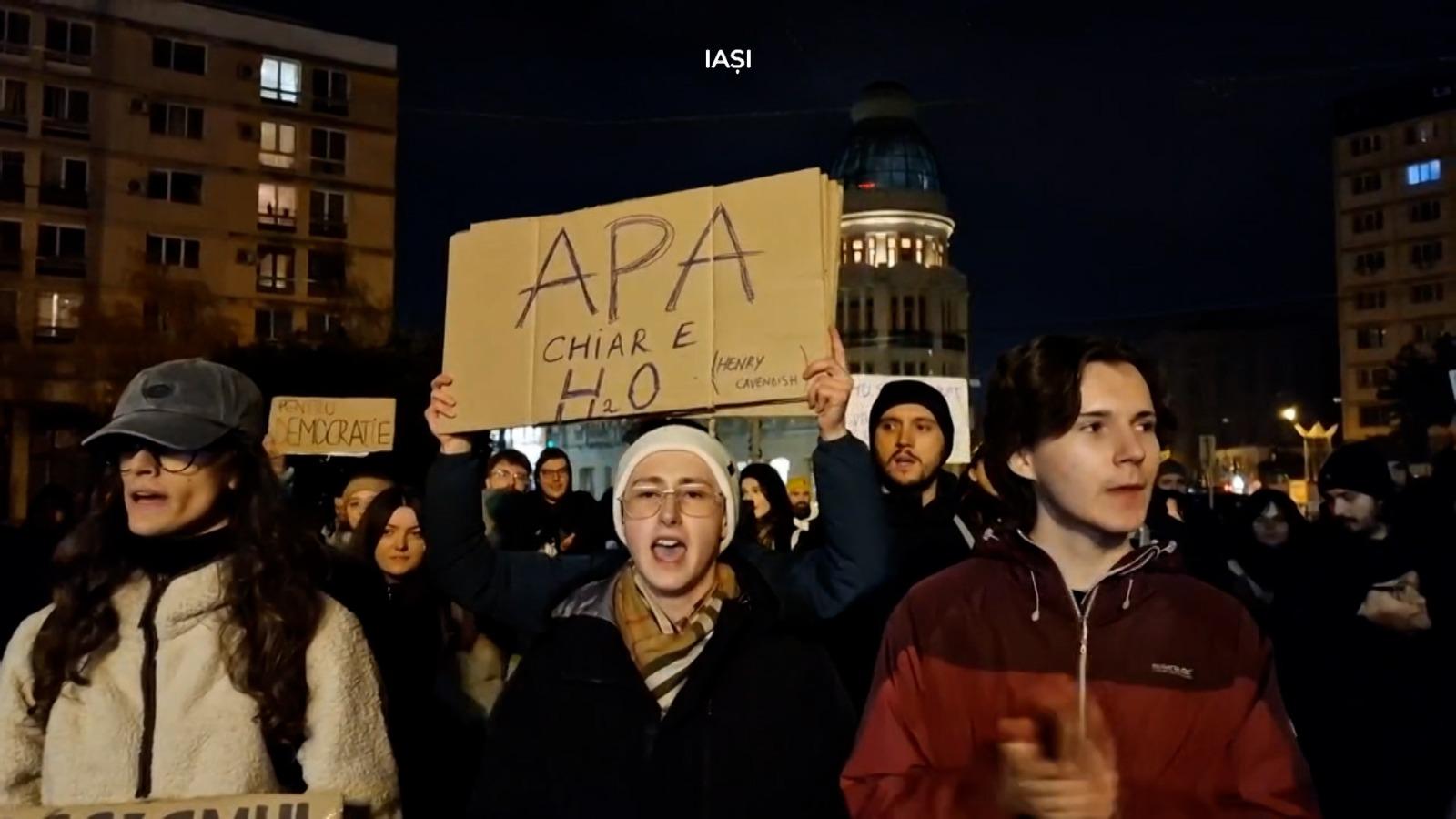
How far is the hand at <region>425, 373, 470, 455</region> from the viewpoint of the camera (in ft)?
11.9

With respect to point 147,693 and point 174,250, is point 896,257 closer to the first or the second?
point 174,250

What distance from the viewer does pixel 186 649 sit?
104 inches

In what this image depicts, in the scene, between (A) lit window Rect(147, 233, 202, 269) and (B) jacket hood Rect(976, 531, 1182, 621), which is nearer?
(B) jacket hood Rect(976, 531, 1182, 621)

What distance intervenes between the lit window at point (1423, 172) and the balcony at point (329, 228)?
5675cm

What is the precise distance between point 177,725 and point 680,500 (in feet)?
3.99

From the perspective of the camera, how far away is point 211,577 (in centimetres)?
273

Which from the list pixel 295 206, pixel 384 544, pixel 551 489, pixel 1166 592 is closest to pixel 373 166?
pixel 295 206

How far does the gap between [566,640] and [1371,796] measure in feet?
12.4

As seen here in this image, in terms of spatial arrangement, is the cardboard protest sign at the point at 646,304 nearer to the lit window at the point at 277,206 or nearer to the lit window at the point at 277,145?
the lit window at the point at 277,206

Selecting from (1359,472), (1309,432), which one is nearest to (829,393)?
(1359,472)

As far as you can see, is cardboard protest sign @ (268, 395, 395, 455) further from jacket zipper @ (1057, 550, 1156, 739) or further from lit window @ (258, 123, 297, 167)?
lit window @ (258, 123, 297, 167)

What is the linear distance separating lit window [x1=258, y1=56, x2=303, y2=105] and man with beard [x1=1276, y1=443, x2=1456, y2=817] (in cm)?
4402

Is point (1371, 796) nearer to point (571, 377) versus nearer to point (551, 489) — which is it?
point (571, 377)

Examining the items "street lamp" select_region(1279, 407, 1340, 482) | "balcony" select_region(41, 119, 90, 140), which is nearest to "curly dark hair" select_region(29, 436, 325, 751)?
"street lamp" select_region(1279, 407, 1340, 482)
